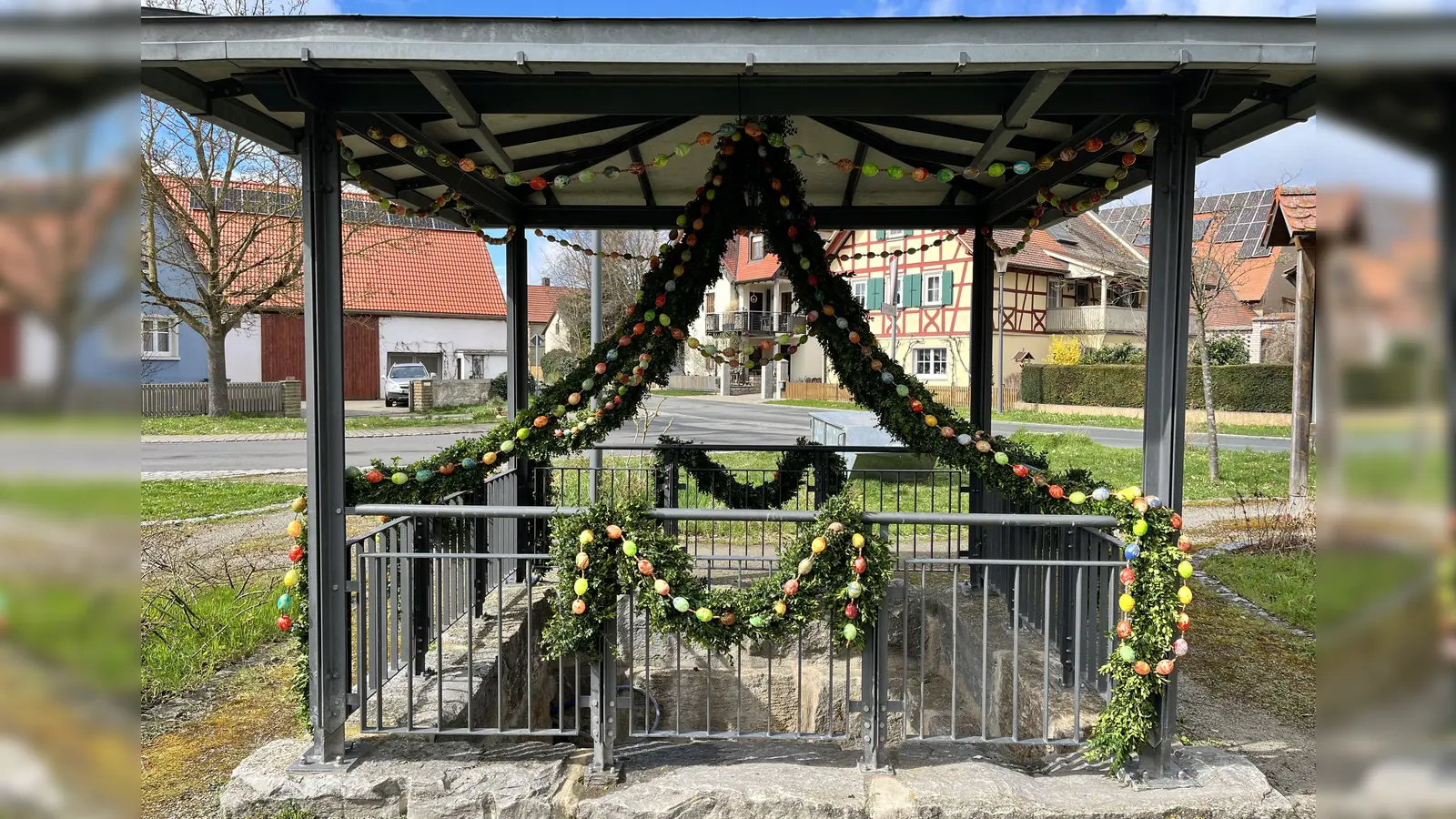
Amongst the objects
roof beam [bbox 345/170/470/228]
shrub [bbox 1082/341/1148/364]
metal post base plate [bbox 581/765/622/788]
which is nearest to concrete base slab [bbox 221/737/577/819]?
metal post base plate [bbox 581/765/622/788]

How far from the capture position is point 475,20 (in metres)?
2.95

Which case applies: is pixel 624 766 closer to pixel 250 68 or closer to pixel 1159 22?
pixel 250 68

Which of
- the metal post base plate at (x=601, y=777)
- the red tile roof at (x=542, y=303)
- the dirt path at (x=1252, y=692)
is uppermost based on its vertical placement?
the red tile roof at (x=542, y=303)

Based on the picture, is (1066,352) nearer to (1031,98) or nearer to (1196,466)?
(1196,466)

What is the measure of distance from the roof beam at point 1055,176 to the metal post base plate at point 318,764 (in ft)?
14.2

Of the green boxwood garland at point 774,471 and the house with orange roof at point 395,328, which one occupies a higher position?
the house with orange roof at point 395,328

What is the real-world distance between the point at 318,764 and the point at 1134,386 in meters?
26.7

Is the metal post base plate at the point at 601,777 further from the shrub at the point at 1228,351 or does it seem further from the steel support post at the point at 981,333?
the shrub at the point at 1228,351

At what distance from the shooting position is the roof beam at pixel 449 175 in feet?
12.8

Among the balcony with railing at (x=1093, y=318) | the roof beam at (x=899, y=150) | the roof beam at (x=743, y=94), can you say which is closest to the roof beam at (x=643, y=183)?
the roof beam at (x=899, y=150)

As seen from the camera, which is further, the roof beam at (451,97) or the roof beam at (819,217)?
the roof beam at (819,217)

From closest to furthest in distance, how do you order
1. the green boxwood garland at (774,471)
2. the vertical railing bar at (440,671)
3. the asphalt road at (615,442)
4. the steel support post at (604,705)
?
the steel support post at (604,705)
the vertical railing bar at (440,671)
the green boxwood garland at (774,471)
the asphalt road at (615,442)
